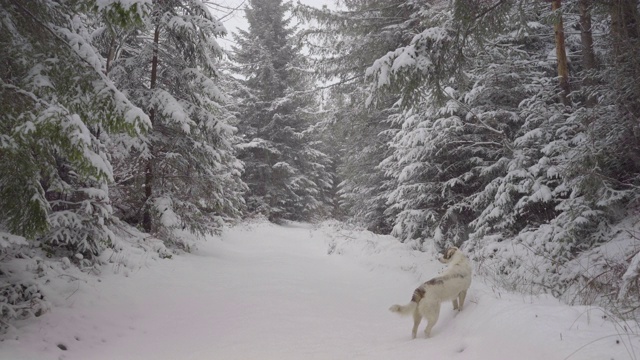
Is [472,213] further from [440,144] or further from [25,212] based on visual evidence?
[25,212]

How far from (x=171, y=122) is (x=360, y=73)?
6.41m

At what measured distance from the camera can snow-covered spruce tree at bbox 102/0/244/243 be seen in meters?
8.62

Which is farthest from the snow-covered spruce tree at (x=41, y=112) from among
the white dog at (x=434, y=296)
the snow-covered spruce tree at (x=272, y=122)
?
the snow-covered spruce tree at (x=272, y=122)

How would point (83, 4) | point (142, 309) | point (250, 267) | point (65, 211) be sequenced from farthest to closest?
point (250, 267)
point (65, 211)
point (142, 309)
point (83, 4)

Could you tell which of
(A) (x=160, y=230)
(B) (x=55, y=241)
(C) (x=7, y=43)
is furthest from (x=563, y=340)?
(A) (x=160, y=230)

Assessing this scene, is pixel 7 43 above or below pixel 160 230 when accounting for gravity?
above

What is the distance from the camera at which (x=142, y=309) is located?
5.06 m

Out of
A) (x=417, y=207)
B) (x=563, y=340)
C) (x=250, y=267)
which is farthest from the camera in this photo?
(x=417, y=207)

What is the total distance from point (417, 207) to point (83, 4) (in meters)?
9.26

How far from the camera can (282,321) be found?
201 inches

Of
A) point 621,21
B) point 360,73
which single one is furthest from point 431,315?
point 360,73

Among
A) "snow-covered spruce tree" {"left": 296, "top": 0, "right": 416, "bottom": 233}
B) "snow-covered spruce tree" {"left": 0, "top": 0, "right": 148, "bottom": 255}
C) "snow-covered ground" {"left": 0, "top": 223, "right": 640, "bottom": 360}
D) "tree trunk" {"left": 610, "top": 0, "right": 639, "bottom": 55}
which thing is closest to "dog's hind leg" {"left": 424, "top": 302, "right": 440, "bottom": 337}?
"snow-covered ground" {"left": 0, "top": 223, "right": 640, "bottom": 360}

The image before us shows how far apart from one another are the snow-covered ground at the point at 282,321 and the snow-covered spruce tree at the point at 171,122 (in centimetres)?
174

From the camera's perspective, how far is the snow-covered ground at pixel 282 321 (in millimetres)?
3043
